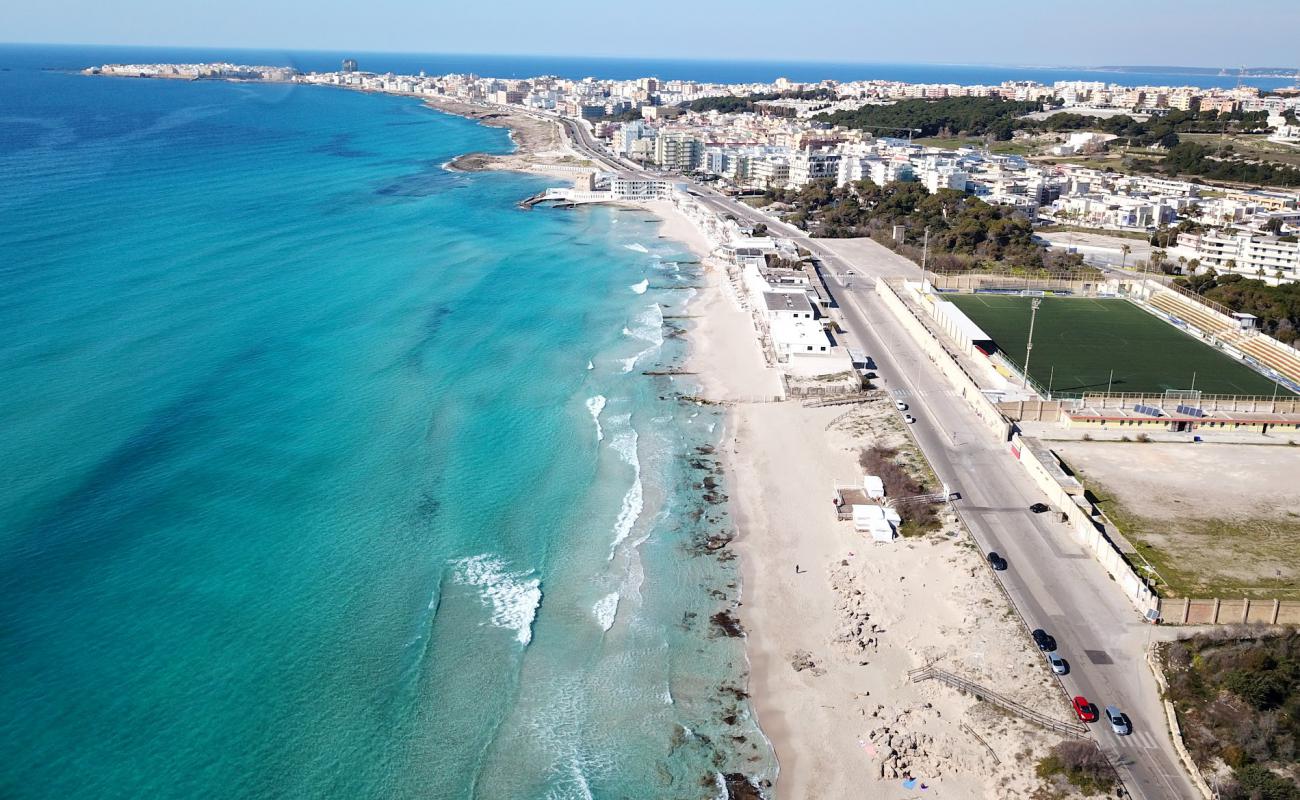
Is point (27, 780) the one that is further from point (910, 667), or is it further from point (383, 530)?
point (910, 667)

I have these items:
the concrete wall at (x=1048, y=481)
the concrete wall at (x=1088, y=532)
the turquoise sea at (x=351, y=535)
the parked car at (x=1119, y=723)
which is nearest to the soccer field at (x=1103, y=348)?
the concrete wall at (x=1048, y=481)

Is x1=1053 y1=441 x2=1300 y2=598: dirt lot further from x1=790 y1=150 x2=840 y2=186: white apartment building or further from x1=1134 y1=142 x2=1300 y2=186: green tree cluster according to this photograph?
x1=790 y1=150 x2=840 y2=186: white apartment building

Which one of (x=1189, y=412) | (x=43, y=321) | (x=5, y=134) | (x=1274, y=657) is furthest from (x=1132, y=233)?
(x=5, y=134)

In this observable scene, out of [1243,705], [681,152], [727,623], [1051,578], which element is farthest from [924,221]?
[1243,705]

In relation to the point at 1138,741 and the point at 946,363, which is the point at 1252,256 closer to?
the point at 946,363

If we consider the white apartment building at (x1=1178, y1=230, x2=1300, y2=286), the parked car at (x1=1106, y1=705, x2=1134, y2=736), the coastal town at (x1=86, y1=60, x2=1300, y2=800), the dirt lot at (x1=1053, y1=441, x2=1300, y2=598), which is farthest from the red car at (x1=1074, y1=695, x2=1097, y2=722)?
the white apartment building at (x1=1178, y1=230, x2=1300, y2=286)

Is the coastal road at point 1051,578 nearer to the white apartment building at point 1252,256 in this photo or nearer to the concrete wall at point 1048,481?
the concrete wall at point 1048,481
